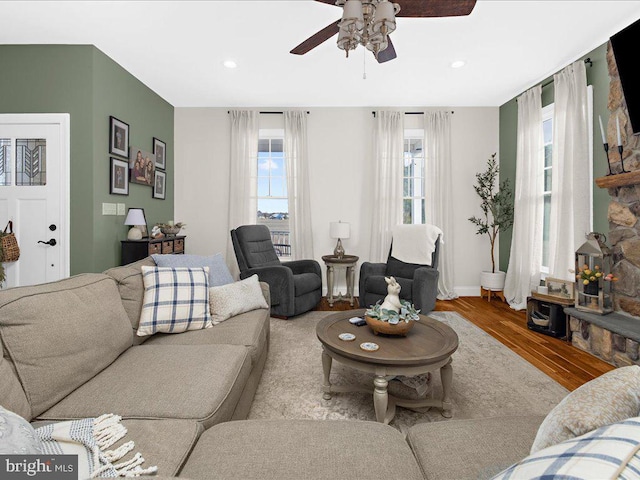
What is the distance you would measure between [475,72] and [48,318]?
440 cm

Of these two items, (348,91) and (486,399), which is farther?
(348,91)

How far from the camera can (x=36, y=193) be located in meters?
3.24

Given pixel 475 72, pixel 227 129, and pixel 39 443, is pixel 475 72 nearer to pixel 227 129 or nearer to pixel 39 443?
pixel 227 129

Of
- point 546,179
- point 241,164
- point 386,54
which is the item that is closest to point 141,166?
point 241,164

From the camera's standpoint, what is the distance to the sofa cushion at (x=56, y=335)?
1186 millimetres

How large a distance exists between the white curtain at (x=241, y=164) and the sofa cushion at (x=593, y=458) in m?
4.77

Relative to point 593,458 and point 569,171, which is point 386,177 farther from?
point 593,458

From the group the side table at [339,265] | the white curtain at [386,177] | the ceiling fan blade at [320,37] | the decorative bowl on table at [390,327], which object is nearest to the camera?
the decorative bowl on table at [390,327]

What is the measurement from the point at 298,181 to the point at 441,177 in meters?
2.11

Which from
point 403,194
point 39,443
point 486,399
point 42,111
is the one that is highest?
point 42,111

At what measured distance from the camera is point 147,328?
1946 mm

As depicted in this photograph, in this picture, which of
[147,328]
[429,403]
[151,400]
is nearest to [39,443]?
[151,400]

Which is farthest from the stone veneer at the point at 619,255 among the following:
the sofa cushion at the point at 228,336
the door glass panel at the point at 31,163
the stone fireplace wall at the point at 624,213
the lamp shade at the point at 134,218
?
the door glass panel at the point at 31,163

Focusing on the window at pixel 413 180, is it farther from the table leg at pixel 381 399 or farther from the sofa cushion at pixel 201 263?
the table leg at pixel 381 399
